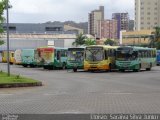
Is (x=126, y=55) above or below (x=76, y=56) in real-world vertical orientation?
above

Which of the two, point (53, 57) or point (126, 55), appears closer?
point (126, 55)

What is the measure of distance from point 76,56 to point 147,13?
13863 centimetres

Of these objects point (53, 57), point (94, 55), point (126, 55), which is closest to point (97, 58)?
point (94, 55)

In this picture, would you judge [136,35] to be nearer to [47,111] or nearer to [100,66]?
[100,66]

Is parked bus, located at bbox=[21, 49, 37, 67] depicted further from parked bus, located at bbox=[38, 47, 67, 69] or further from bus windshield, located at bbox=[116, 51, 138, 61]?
bus windshield, located at bbox=[116, 51, 138, 61]

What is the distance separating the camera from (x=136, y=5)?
188 meters

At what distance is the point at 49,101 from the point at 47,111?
A: 355 centimetres

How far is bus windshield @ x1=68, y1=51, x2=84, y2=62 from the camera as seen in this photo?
51000 millimetres

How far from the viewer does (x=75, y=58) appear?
5112 centimetres

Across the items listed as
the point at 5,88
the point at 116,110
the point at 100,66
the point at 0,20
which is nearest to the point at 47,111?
the point at 116,110

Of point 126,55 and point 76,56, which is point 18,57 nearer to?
point 76,56

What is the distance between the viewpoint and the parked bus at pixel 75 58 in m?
50.9

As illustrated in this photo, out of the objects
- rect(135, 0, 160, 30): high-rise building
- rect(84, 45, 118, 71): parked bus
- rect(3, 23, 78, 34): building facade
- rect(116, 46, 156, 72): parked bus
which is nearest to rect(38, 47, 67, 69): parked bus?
rect(84, 45, 118, 71): parked bus

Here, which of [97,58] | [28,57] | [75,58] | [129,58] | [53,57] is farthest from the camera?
[28,57]
